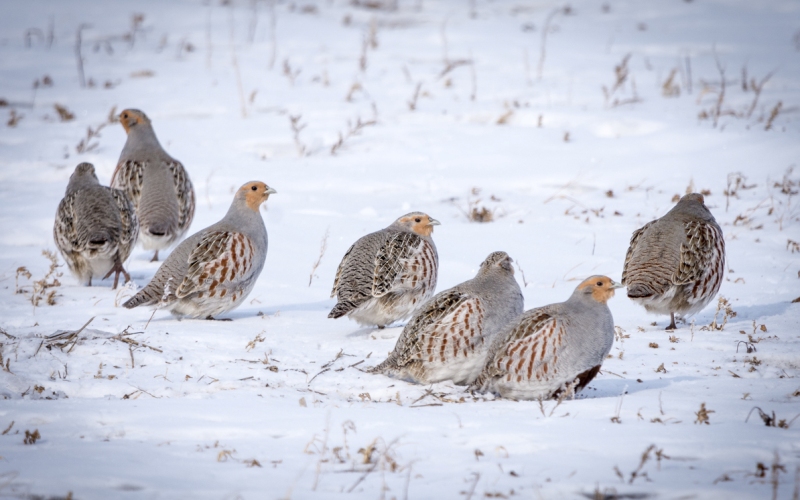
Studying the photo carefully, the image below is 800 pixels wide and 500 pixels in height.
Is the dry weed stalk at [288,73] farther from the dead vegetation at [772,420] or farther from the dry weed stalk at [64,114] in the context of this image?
the dead vegetation at [772,420]

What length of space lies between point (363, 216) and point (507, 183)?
2.02 m

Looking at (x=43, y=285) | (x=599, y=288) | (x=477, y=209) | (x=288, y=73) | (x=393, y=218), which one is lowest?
(x=43, y=285)

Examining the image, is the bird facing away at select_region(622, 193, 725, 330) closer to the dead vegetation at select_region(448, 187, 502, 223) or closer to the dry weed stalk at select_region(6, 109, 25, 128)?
the dead vegetation at select_region(448, 187, 502, 223)

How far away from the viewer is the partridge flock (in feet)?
14.6

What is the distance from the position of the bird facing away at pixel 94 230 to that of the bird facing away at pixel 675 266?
14.4 feet

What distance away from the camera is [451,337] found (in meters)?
4.70

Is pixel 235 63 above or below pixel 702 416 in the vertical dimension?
above

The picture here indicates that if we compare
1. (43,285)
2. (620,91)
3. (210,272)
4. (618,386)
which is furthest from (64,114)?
(618,386)

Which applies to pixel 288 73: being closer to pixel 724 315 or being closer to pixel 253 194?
pixel 253 194

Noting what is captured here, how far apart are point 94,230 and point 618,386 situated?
4.67m

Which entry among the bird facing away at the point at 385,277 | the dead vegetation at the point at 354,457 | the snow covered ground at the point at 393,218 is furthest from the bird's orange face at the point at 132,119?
the dead vegetation at the point at 354,457

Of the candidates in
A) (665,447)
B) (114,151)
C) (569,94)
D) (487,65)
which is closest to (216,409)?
(665,447)

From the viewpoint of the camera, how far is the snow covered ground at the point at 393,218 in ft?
10.8

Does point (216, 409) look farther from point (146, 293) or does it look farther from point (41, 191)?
point (41, 191)
